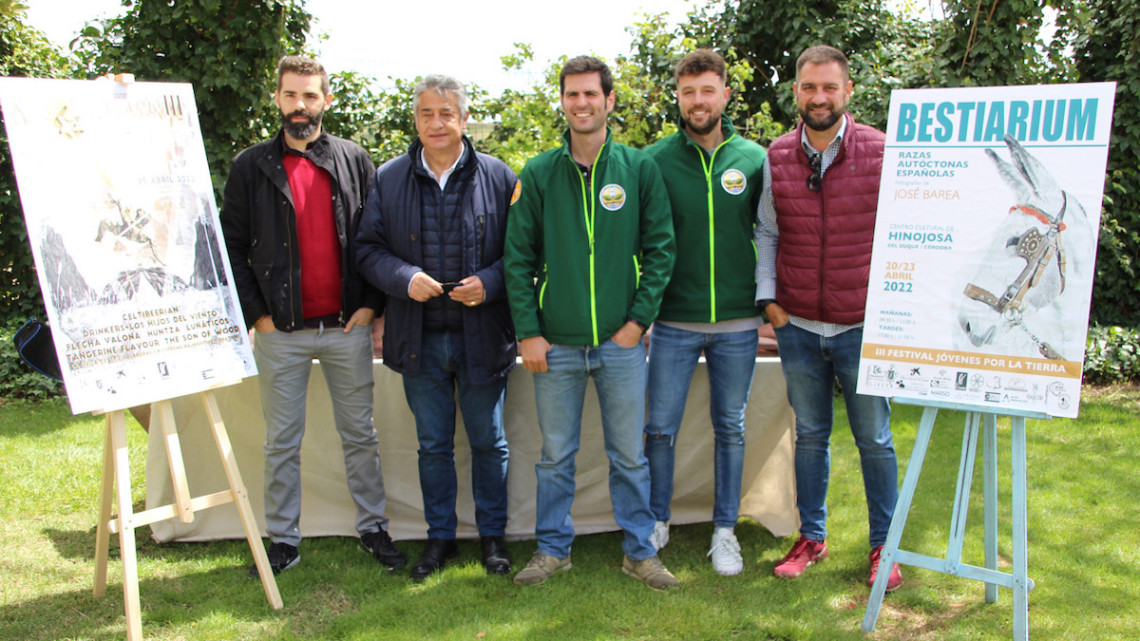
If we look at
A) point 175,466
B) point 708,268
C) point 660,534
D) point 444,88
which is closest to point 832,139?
point 708,268

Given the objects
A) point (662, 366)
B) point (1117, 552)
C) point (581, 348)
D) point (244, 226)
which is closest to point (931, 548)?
point (1117, 552)

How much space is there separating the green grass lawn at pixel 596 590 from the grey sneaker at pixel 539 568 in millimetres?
37

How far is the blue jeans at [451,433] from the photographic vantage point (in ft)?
10.2

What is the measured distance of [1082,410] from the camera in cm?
537

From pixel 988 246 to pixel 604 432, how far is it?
1.45 meters

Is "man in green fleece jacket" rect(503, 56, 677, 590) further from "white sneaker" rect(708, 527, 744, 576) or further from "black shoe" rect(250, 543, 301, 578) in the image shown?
"black shoe" rect(250, 543, 301, 578)

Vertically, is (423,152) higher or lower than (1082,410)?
higher

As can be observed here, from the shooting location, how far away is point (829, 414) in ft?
10.3

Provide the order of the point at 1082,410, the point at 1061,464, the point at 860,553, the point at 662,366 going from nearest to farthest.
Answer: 1. the point at 662,366
2. the point at 860,553
3. the point at 1061,464
4. the point at 1082,410

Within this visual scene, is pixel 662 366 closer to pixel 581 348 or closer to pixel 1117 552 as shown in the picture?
pixel 581 348

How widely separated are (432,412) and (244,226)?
3.34 ft

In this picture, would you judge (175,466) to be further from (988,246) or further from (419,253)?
(988,246)

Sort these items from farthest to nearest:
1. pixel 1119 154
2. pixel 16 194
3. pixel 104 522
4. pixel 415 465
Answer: pixel 16 194 → pixel 1119 154 → pixel 415 465 → pixel 104 522

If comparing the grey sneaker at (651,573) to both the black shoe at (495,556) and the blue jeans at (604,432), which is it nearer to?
the blue jeans at (604,432)
